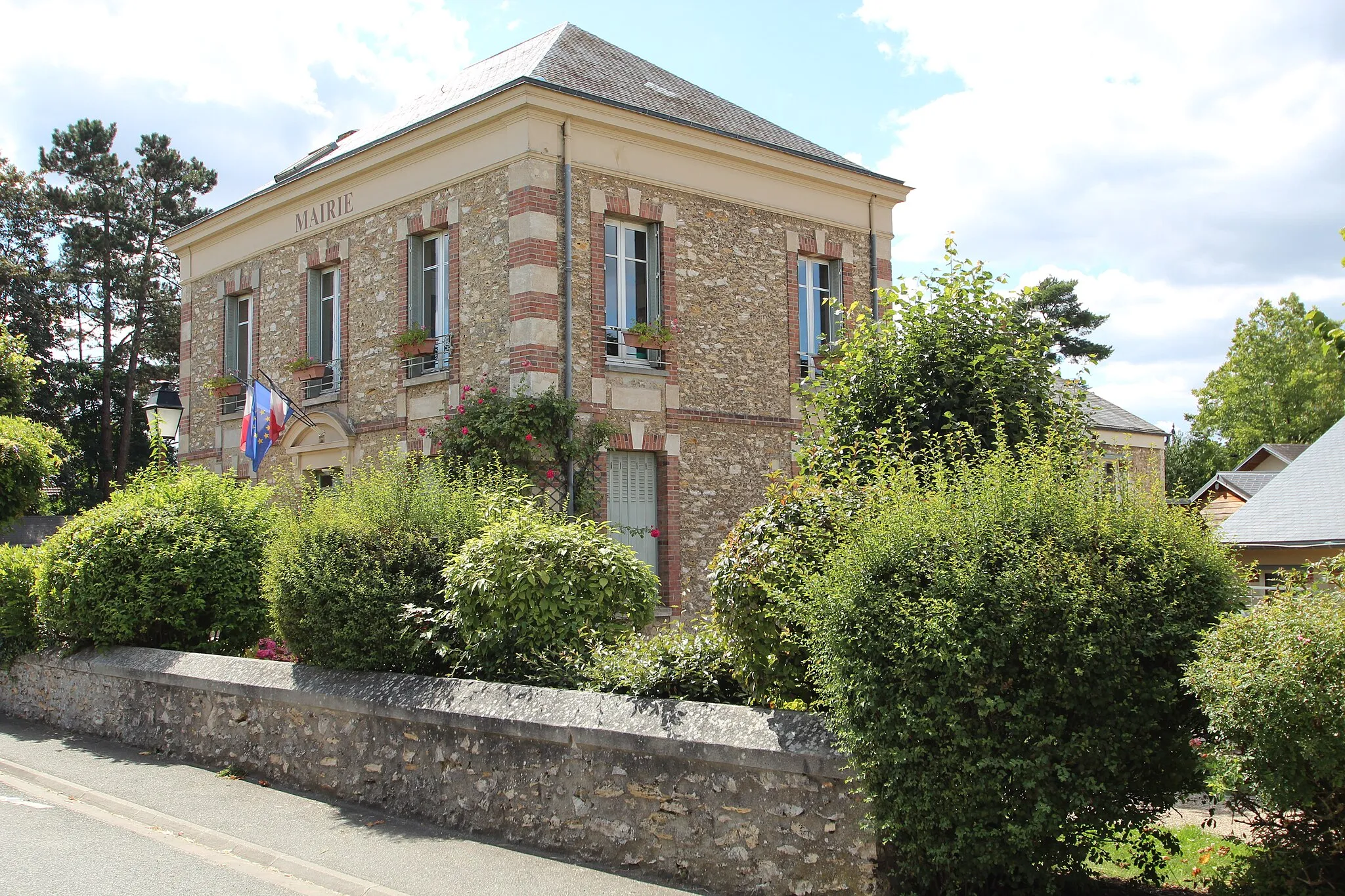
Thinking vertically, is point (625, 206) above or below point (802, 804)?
above

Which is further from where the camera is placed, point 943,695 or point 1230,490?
point 1230,490

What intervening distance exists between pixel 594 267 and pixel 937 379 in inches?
324

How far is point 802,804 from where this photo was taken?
5.25m

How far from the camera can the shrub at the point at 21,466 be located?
65.8 ft

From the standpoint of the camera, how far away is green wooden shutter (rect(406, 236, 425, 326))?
51.0 ft

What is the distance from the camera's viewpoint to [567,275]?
13891 millimetres

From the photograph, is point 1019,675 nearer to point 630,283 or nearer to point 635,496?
point 635,496

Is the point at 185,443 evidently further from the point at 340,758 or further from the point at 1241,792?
the point at 1241,792

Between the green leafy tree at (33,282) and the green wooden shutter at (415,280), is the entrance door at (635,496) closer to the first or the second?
the green wooden shutter at (415,280)

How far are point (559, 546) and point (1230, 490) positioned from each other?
36117 mm

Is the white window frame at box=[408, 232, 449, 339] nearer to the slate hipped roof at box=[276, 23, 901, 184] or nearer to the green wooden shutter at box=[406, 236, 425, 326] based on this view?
the green wooden shutter at box=[406, 236, 425, 326]

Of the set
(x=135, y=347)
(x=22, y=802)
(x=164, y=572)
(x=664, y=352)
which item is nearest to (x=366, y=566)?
(x=22, y=802)

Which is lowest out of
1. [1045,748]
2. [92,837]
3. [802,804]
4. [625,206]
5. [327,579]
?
[92,837]

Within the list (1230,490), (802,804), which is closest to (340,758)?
(802,804)
